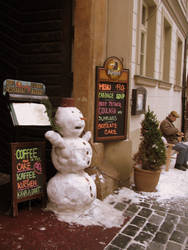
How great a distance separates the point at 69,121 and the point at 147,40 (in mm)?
4745

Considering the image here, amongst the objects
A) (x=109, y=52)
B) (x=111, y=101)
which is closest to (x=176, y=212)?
(x=111, y=101)

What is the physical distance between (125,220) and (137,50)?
3.50 metres

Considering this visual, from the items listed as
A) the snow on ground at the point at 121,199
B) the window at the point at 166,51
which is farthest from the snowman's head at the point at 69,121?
the window at the point at 166,51

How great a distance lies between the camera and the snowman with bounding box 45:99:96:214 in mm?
3691

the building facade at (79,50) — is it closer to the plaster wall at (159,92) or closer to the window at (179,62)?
the plaster wall at (159,92)

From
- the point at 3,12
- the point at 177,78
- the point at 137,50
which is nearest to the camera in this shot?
the point at 3,12

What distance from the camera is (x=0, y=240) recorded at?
308cm

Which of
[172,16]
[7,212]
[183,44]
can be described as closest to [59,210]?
[7,212]

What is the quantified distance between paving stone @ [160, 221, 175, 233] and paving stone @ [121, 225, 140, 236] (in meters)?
0.35

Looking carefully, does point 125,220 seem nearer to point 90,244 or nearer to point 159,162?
point 90,244

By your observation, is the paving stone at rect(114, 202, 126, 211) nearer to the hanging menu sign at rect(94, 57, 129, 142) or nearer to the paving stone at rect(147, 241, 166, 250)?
the paving stone at rect(147, 241, 166, 250)

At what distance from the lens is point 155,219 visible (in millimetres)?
3895

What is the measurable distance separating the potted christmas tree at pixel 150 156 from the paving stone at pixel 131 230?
4.77ft

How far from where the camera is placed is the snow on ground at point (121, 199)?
3674mm
